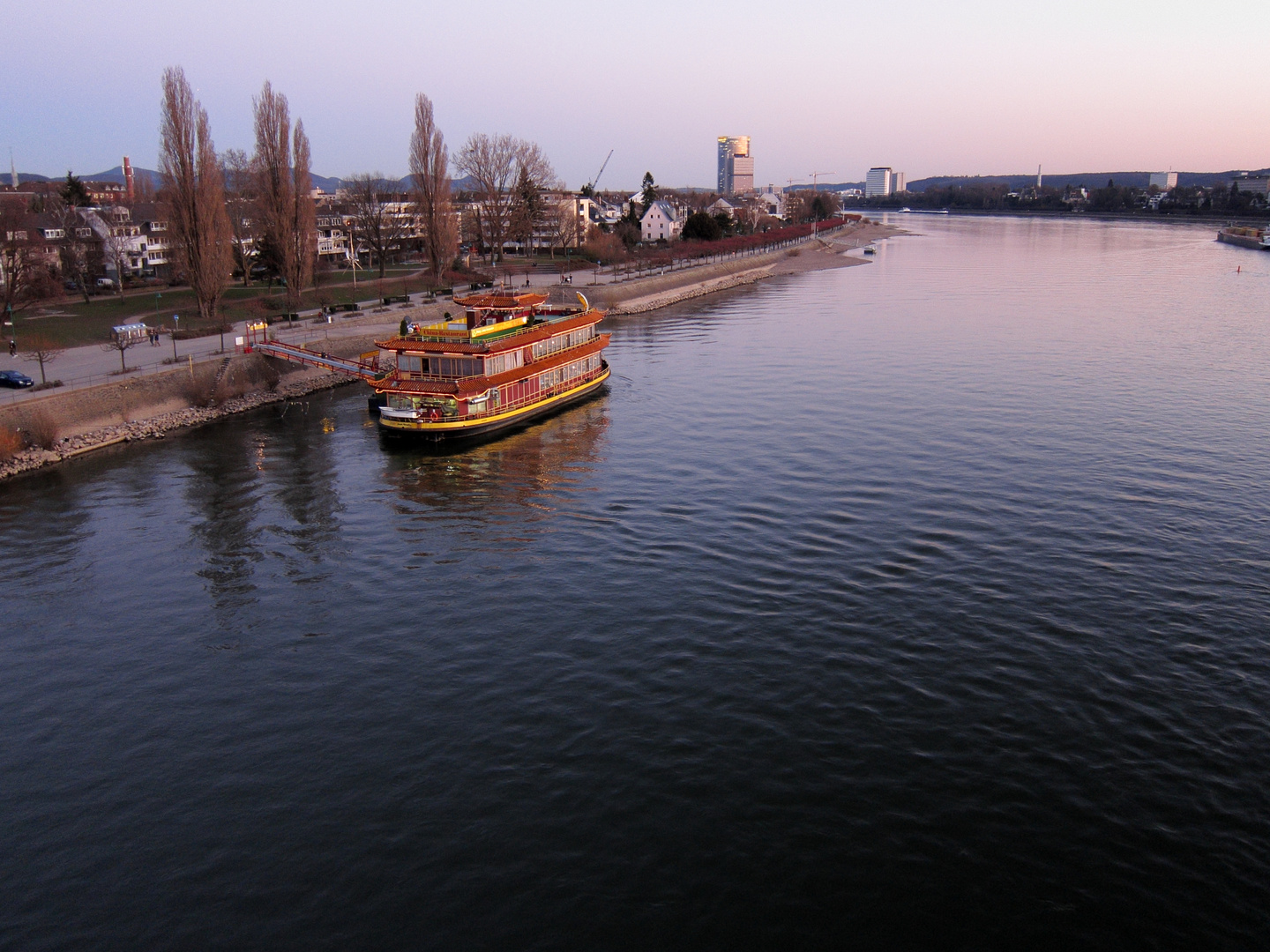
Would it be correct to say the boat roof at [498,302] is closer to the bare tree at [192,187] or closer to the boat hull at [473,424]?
the boat hull at [473,424]

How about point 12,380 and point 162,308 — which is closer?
point 12,380

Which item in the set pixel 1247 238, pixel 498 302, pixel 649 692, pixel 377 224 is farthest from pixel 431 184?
pixel 1247 238

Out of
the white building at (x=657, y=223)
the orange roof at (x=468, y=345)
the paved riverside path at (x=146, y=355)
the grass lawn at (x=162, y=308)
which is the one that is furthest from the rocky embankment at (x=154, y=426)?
the white building at (x=657, y=223)

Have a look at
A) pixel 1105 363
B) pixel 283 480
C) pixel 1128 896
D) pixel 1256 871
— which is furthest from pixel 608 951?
pixel 1105 363

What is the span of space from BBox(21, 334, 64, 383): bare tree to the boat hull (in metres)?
19.3

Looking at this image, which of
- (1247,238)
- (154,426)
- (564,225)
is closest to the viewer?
(154,426)

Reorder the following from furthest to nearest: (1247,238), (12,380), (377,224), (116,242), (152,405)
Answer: (1247,238), (377,224), (116,242), (152,405), (12,380)

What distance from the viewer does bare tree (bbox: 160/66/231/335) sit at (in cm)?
6444

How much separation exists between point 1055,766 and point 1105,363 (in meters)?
51.3

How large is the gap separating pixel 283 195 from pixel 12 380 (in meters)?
32.4

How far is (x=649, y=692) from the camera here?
23172 mm

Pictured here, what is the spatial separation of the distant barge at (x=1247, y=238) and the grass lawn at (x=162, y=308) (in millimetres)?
157495

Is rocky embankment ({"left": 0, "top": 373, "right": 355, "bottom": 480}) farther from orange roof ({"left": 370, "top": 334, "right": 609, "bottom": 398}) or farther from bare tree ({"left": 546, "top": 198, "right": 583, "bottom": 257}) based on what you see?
bare tree ({"left": 546, "top": 198, "right": 583, "bottom": 257})

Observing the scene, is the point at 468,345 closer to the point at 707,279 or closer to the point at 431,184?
the point at 431,184
